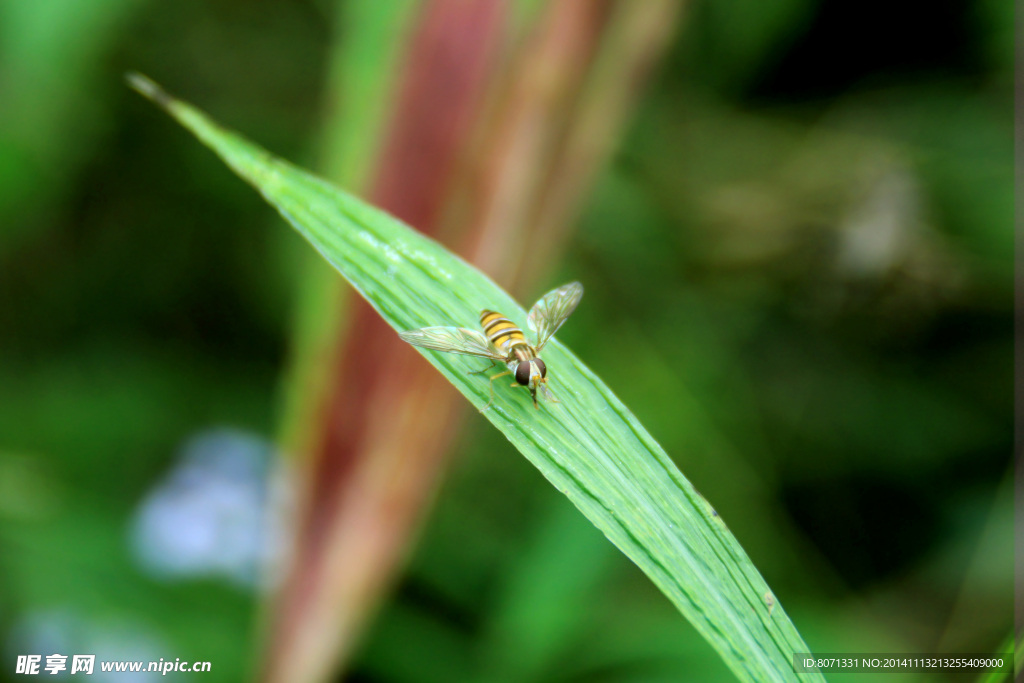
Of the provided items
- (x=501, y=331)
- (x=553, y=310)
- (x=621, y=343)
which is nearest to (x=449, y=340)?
(x=501, y=331)

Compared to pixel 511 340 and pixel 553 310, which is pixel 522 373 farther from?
pixel 553 310

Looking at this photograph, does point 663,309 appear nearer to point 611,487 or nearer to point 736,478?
point 736,478

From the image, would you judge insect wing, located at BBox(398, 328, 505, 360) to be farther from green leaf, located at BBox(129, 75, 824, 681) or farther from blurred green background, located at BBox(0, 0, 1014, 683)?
blurred green background, located at BBox(0, 0, 1014, 683)

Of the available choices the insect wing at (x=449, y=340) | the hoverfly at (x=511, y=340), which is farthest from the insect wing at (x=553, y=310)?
the insect wing at (x=449, y=340)

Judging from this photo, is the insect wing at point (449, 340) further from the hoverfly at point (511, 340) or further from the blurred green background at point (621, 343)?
the blurred green background at point (621, 343)

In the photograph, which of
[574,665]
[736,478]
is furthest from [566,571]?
[736,478]

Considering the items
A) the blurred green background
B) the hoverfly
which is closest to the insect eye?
the hoverfly
